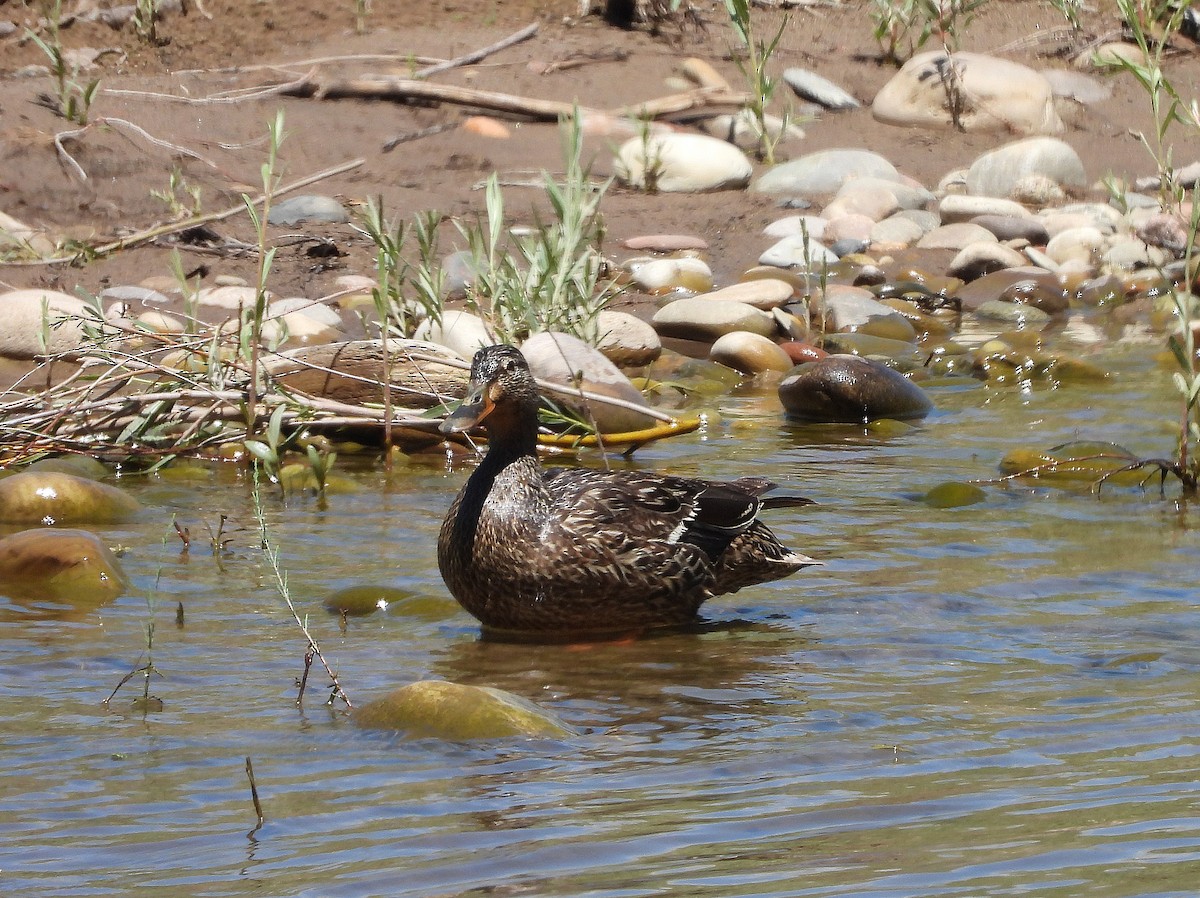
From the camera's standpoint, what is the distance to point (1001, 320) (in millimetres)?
12062

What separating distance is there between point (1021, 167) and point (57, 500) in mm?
9963

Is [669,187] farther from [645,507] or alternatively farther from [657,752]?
[657,752]

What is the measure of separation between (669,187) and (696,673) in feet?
30.3

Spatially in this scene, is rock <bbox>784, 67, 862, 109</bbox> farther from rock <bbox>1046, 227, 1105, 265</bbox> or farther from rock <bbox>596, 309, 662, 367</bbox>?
rock <bbox>596, 309, 662, 367</bbox>

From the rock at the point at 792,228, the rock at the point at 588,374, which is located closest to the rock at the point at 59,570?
the rock at the point at 588,374

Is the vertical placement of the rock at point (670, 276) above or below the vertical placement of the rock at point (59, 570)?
above

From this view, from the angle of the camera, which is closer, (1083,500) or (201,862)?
(201,862)

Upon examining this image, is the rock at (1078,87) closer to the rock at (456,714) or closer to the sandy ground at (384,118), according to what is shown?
the sandy ground at (384,118)

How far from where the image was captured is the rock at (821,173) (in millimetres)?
13953

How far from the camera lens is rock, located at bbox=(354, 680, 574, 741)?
4.04 meters

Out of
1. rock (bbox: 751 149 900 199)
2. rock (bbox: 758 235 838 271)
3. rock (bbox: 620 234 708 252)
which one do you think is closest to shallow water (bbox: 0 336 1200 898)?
rock (bbox: 758 235 838 271)

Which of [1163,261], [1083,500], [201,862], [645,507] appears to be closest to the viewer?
[201,862]

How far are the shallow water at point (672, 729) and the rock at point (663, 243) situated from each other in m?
5.60

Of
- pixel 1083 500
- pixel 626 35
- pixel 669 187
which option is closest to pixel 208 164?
pixel 669 187
